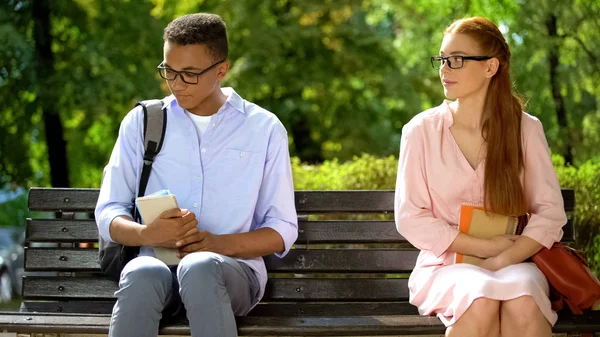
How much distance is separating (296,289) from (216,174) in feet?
2.84

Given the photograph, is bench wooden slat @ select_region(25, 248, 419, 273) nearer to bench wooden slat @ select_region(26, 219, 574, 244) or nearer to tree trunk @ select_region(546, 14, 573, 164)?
bench wooden slat @ select_region(26, 219, 574, 244)

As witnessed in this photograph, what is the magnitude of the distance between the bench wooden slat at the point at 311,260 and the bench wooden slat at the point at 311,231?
0.20 ft

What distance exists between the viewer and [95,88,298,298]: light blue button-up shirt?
4711 mm

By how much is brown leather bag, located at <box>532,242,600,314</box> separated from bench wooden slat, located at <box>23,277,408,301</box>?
85cm

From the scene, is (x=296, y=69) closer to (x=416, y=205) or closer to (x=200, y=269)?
(x=416, y=205)

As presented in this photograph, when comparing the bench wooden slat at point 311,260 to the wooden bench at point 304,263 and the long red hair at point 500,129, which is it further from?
the long red hair at point 500,129

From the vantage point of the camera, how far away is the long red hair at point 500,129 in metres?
4.67

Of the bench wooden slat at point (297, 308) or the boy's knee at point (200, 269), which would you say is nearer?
the boy's knee at point (200, 269)

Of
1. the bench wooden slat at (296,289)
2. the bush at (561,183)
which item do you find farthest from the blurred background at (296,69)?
the bench wooden slat at (296,289)

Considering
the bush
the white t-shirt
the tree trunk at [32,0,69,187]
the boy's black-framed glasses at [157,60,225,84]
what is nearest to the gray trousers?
the white t-shirt

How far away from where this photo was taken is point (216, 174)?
4.73 meters

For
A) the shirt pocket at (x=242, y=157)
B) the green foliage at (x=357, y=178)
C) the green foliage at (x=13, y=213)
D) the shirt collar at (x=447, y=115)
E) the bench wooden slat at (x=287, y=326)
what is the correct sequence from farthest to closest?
the green foliage at (x=13, y=213) → the green foliage at (x=357, y=178) → the shirt collar at (x=447, y=115) → the shirt pocket at (x=242, y=157) → the bench wooden slat at (x=287, y=326)

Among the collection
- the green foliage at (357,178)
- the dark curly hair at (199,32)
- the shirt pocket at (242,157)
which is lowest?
the green foliage at (357,178)

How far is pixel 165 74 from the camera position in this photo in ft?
15.3
